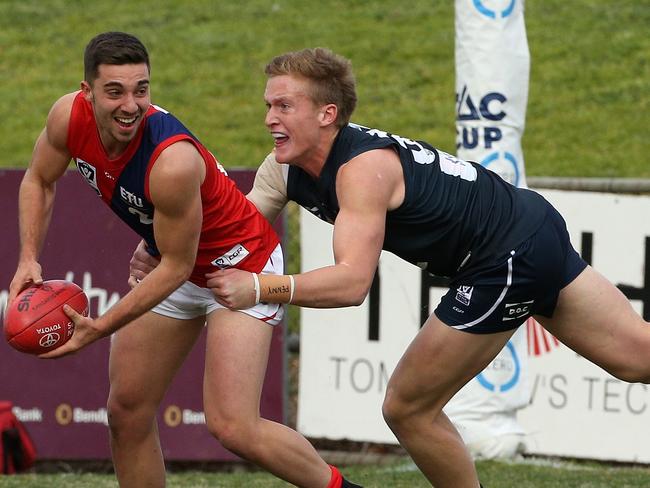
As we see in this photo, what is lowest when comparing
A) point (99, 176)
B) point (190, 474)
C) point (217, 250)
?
point (190, 474)

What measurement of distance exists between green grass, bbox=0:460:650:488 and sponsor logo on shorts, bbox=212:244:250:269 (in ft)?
6.51

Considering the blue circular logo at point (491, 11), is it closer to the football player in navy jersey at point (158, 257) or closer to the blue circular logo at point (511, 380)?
the blue circular logo at point (511, 380)

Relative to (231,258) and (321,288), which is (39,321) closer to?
(231,258)

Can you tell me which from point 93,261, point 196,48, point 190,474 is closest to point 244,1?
point 196,48

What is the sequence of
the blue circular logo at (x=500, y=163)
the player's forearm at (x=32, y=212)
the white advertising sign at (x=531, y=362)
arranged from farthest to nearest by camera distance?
the white advertising sign at (x=531, y=362), the blue circular logo at (x=500, y=163), the player's forearm at (x=32, y=212)

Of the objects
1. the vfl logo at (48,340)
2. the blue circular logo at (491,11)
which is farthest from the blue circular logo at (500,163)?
the vfl logo at (48,340)

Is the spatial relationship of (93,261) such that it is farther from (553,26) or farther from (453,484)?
(553,26)

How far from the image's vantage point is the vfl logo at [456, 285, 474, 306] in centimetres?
→ 464

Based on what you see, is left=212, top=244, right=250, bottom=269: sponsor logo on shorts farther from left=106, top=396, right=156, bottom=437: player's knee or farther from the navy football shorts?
the navy football shorts

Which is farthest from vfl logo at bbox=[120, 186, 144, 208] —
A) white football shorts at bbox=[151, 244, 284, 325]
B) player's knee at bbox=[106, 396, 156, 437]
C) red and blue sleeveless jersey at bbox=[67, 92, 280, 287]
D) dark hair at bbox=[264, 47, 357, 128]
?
player's knee at bbox=[106, 396, 156, 437]

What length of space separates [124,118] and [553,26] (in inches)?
388

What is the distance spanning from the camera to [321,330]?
299 inches

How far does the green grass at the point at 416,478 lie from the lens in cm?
632

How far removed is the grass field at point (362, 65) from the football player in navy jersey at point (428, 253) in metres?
5.95
